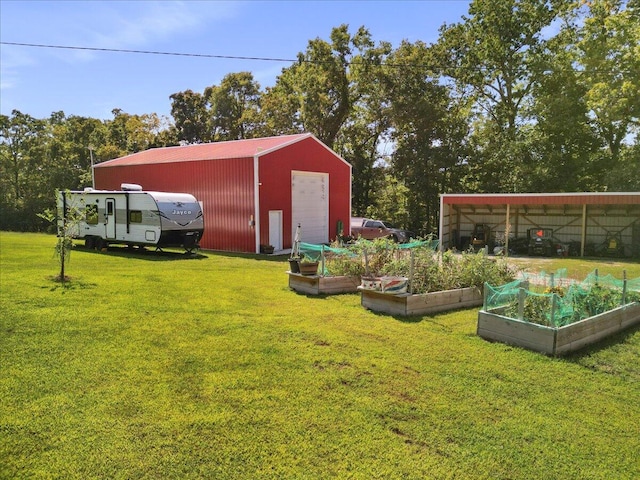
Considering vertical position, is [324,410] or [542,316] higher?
[542,316]

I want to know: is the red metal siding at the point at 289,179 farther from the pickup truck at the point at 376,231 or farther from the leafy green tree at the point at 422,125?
the leafy green tree at the point at 422,125

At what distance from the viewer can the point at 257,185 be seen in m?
17.5

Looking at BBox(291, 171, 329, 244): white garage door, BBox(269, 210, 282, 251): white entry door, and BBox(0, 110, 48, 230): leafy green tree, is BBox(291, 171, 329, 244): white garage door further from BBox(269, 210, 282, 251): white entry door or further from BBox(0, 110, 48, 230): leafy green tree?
BBox(0, 110, 48, 230): leafy green tree

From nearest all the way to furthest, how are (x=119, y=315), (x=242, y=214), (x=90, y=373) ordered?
1. (x=90, y=373)
2. (x=119, y=315)
3. (x=242, y=214)

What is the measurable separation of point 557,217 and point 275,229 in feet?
44.0

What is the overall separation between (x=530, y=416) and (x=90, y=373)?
4.59m

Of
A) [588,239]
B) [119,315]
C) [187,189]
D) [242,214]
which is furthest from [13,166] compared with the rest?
[588,239]

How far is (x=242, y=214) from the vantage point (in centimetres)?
1809

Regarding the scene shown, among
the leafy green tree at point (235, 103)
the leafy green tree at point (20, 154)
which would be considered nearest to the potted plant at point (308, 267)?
the leafy green tree at point (235, 103)

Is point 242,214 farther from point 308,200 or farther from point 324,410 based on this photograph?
point 324,410

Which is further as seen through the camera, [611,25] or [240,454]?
[611,25]

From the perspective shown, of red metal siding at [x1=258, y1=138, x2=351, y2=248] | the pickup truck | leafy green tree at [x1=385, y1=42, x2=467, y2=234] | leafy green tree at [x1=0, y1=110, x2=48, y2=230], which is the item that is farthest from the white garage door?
leafy green tree at [x1=0, y1=110, x2=48, y2=230]

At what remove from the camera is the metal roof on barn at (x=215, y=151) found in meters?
18.8

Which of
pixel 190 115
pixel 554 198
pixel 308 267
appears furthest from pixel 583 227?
pixel 190 115
